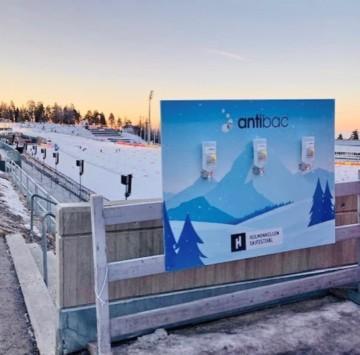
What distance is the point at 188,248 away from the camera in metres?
3.42

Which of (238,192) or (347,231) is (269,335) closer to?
(238,192)

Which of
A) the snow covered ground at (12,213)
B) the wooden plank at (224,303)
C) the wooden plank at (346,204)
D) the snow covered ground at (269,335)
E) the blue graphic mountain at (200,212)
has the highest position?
the blue graphic mountain at (200,212)

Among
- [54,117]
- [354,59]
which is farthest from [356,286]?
[54,117]

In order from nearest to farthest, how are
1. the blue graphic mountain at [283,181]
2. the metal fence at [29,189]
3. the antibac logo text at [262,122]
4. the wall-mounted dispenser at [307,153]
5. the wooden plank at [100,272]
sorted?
1. the wooden plank at [100,272]
2. the antibac logo text at [262,122]
3. the blue graphic mountain at [283,181]
4. the wall-mounted dispenser at [307,153]
5. the metal fence at [29,189]

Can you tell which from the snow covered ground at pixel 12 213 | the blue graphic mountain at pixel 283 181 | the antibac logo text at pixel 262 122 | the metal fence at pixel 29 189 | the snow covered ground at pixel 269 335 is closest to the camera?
the snow covered ground at pixel 269 335

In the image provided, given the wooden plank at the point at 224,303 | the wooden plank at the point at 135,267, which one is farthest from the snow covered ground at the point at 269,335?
the wooden plank at the point at 135,267

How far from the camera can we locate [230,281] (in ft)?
13.2

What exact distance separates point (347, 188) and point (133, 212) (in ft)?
6.70

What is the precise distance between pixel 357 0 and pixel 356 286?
6969mm

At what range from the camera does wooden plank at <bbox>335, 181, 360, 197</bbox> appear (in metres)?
4.25

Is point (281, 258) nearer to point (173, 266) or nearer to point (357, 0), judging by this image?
point (173, 266)

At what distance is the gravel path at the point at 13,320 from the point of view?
3.67m

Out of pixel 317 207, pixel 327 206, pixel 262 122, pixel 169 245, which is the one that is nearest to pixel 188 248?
pixel 169 245

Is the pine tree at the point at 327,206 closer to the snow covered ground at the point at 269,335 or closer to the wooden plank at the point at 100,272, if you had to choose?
the snow covered ground at the point at 269,335
